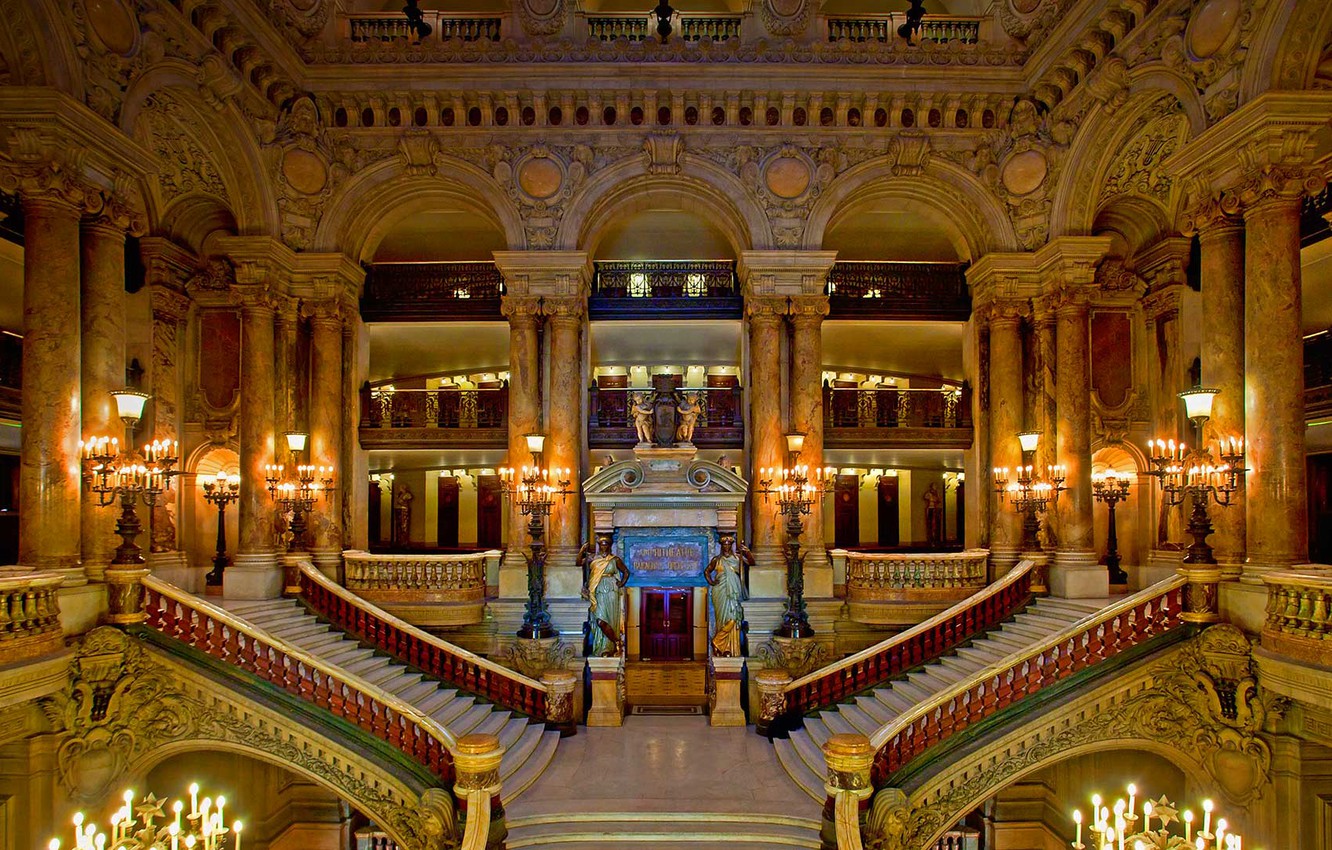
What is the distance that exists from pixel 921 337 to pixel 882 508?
5047 mm

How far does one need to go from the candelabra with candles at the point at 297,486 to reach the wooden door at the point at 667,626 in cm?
712

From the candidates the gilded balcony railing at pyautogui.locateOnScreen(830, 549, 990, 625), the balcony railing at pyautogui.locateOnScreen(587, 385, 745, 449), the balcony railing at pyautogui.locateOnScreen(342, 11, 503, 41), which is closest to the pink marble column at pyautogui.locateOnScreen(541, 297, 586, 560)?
the balcony railing at pyautogui.locateOnScreen(587, 385, 745, 449)

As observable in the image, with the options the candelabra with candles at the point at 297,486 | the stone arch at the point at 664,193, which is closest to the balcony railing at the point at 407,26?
the stone arch at the point at 664,193

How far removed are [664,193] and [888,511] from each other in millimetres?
11493

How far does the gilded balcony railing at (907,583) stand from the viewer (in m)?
12.8

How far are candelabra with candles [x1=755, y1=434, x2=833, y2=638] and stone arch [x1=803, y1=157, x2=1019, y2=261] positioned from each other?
4.07 meters

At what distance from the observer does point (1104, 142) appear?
12.2 metres

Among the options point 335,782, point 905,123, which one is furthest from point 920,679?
point 905,123

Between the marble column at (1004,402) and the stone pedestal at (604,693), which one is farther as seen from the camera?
the marble column at (1004,402)

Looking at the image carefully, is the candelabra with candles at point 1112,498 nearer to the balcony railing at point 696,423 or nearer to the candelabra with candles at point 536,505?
the balcony railing at point 696,423

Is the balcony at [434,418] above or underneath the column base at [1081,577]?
above

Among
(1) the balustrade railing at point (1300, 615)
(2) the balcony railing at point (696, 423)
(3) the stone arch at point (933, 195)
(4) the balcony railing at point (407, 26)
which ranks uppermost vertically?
(4) the balcony railing at point (407, 26)

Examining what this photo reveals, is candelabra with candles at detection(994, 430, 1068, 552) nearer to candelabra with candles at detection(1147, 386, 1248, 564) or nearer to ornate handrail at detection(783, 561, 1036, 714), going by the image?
ornate handrail at detection(783, 561, 1036, 714)

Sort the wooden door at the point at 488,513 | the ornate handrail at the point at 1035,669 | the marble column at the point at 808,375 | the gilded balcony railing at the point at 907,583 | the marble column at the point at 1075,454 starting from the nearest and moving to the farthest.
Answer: the ornate handrail at the point at 1035,669 → the marble column at the point at 1075,454 → the gilded balcony railing at the point at 907,583 → the marble column at the point at 808,375 → the wooden door at the point at 488,513
